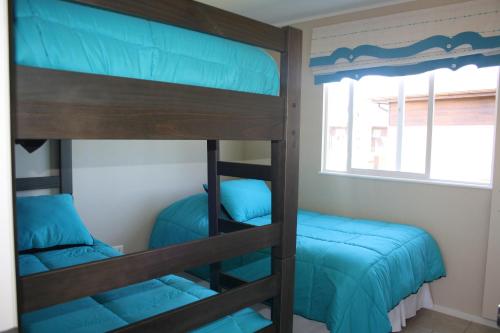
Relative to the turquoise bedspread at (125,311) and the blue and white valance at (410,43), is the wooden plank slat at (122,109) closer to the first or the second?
the turquoise bedspread at (125,311)

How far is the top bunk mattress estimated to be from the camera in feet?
2.67

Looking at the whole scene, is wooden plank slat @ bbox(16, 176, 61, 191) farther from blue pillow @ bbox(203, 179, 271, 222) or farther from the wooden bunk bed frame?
the wooden bunk bed frame

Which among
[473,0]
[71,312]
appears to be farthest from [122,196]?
[473,0]

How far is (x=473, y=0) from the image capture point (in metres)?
2.58

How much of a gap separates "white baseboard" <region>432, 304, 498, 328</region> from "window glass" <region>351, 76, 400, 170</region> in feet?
3.71

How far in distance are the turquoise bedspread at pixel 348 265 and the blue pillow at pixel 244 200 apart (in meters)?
0.08

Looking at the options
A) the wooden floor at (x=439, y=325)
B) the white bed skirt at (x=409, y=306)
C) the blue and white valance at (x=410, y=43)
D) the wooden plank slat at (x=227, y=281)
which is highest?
the blue and white valance at (x=410, y=43)

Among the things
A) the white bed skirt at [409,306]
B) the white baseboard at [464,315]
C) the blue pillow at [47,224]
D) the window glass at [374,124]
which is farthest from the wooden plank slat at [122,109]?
the white baseboard at [464,315]

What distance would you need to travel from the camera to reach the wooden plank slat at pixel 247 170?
150 centimetres

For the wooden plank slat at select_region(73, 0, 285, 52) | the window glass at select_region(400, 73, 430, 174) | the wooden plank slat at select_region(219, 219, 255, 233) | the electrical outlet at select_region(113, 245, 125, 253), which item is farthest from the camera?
the electrical outlet at select_region(113, 245, 125, 253)

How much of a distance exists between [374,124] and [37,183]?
2.68m

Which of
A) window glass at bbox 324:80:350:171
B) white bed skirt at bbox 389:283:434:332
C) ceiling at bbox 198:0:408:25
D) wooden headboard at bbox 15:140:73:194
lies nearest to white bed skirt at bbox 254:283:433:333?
white bed skirt at bbox 389:283:434:332

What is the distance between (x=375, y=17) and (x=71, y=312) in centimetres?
289

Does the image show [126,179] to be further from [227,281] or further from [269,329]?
[269,329]
